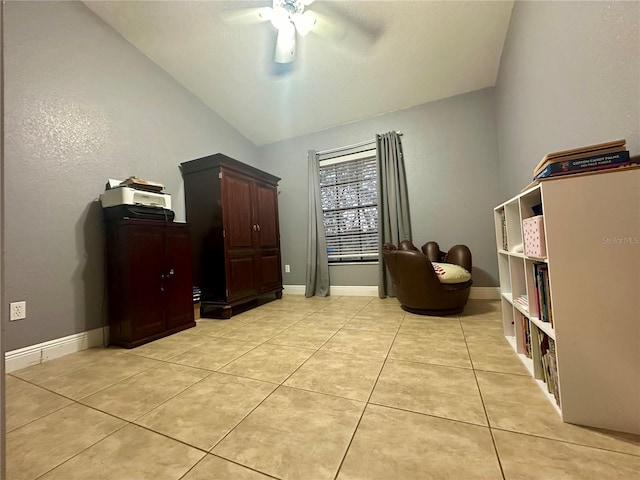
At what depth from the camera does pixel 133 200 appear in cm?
209

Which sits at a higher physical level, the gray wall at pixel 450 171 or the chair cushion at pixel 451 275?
the gray wall at pixel 450 171

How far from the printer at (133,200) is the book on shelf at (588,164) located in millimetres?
2743

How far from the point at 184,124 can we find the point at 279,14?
69.5 inches

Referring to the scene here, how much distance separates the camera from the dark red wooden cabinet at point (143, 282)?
1.98m

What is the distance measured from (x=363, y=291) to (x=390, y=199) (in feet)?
4.47

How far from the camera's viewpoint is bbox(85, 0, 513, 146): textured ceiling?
2213 mm

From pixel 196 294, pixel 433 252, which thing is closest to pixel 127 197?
pixel 196 294

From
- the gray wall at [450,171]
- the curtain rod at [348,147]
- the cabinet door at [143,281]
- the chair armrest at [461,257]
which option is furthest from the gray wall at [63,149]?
the chair armrest at [461,257]

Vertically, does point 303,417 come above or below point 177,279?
below

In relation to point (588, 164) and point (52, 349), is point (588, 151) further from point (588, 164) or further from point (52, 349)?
point (52, 349)

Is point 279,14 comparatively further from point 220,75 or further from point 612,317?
point 612,317

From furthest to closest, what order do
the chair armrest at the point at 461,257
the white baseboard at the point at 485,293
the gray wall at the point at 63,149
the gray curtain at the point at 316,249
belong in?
the gray curtain at the point at 316,249
the white baseboard at the point at 485,293
the chair armrest at the point at 461,257
the gray wall at the point at 63,149

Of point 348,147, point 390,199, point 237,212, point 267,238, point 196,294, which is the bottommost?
point 196,294

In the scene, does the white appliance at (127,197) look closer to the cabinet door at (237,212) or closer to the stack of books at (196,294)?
the cabinet door at (237,212)
